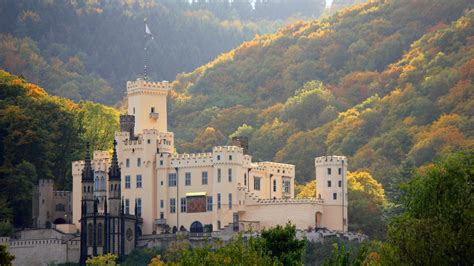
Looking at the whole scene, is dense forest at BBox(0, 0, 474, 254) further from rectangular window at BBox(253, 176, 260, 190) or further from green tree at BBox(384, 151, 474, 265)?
green tree at BBox(384, 151, 474, 265)

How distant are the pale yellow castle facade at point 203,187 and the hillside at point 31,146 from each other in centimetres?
512

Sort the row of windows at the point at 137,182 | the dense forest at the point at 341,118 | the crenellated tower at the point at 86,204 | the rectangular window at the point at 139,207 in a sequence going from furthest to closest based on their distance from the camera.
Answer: the dense forest at the point at 341,118, the row of windows at the point at 137,182, the rectangular window at the point at 139,207, the crenellated tower at the point at 86,204

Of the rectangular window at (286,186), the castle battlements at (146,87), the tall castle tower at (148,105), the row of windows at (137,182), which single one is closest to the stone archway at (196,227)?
the row of windows at (137,182)

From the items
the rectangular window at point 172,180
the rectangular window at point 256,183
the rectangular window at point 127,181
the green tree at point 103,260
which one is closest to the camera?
the green tree at point 103,260

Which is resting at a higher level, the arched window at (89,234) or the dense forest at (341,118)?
the dense forest at (341,118)

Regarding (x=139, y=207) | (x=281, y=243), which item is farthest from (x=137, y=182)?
(x=281, y=243)

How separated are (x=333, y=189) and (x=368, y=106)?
58.5 m

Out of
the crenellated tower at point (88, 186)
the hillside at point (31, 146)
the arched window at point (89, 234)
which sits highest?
the hillside at point (31, 146)

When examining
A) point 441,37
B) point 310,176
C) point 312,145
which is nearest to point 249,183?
point 310,176

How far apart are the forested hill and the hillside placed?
25.5 metres

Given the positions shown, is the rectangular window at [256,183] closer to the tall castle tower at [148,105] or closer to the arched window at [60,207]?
the tall castle tower at [148,105]

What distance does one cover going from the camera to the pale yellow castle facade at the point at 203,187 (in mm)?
115875

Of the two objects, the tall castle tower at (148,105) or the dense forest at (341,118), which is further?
the dense forest at (341,118)

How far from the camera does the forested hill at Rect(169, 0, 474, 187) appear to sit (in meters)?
152
